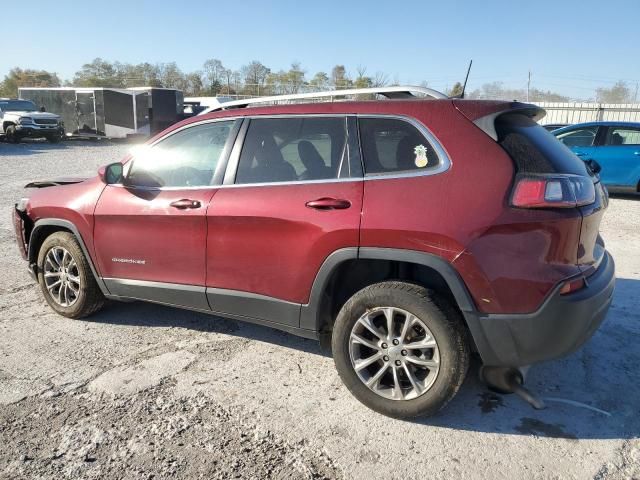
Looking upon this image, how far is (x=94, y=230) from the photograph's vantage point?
13.5 feet

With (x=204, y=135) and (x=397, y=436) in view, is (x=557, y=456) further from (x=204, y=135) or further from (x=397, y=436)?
(x=204, y=135)

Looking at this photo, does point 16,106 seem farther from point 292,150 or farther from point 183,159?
point 292,150

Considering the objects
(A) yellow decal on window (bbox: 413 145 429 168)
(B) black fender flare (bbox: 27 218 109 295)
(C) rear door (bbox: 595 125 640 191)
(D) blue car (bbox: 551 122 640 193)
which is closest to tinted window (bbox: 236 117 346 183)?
(A) yellow decal on window (bbox: 413 145 429 168)

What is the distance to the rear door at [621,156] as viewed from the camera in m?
10.3

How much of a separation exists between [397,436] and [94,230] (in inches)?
109

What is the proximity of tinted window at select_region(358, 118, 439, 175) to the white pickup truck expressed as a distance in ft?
82.0

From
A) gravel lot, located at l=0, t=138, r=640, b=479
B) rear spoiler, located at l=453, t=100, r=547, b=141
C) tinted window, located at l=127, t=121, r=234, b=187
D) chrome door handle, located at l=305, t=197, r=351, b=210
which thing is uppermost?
rear spoiler, located at l=453, t=100, r=547, b=141

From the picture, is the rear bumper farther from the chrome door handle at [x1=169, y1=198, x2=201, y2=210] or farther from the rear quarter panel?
the chrome door handle at [x1=169, y1=198, x2=201, y2=210]

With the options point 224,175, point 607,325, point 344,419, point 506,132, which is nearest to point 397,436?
point 344,419

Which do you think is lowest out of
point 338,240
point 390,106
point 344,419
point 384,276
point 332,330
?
point 344,419

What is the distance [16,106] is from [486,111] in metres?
27.1

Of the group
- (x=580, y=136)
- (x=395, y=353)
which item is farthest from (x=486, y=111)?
(x=580, y=136)

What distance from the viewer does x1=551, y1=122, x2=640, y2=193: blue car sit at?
33.8 feet

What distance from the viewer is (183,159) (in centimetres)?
384
